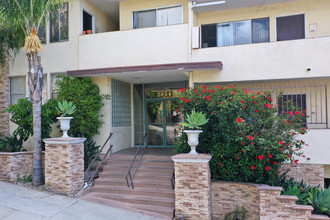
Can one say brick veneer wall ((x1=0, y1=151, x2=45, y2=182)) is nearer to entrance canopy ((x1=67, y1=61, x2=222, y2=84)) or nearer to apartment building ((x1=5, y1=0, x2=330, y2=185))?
apartment building ((x1=5, y1=0, x2=330, y2=185))

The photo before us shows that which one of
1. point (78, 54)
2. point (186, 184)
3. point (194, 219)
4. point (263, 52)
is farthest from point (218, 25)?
point (194, 219)

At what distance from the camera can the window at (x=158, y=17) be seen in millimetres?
10109

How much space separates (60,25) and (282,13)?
8.94 metres

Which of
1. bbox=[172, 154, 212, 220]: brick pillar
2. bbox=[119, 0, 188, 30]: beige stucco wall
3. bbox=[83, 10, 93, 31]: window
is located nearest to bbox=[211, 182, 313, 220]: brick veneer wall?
bbox=[172, 154, 212, 220]: brick pillar

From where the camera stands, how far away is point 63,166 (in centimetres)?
728

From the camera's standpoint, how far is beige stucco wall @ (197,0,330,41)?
30.5 feet

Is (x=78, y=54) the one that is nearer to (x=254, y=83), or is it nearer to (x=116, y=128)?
(x=116, y=128)

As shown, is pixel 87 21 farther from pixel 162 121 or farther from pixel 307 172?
pixel 307 172

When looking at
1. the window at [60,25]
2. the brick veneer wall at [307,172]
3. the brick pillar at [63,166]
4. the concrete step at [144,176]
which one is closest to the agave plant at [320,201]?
the brick veneer wall at [307,172]

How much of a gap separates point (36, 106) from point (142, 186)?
13.5ft

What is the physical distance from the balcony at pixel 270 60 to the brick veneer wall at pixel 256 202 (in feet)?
12.5

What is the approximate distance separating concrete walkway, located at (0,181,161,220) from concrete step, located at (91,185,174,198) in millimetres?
698

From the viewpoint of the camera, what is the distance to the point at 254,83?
979 centimetres

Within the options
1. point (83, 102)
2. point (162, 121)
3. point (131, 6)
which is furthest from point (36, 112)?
point (131, 6)
